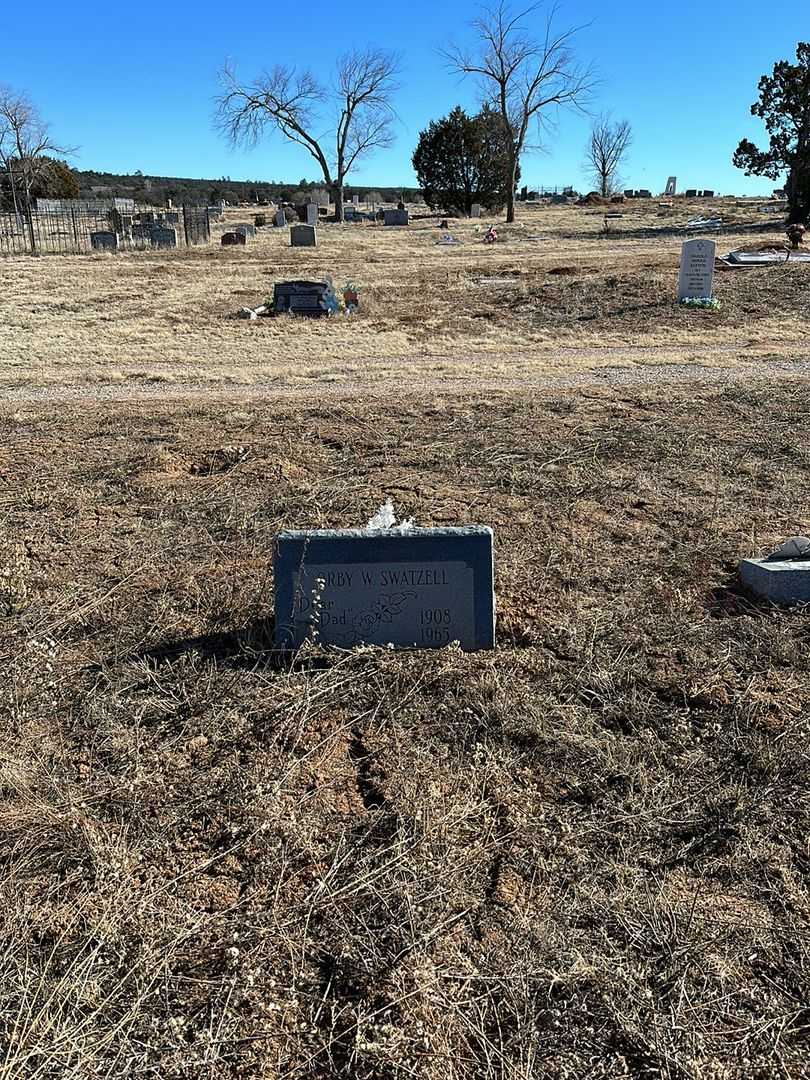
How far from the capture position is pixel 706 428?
7.03 metres

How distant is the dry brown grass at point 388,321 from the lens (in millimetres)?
10859

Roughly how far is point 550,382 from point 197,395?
4.11 m

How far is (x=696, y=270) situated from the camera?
14969 millimetres

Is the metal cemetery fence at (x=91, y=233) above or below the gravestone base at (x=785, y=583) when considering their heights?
above

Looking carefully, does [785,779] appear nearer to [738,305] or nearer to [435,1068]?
[435,1068]

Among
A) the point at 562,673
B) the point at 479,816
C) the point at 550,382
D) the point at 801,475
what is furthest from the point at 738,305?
the point at 479,816

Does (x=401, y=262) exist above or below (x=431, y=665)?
above

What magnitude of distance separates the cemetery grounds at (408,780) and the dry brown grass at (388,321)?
4641 mm

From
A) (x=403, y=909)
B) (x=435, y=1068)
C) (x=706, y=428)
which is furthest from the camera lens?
(x=706, y=428)

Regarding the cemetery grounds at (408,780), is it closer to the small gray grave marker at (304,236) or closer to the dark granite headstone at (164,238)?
the small gray grave marker at (304,236)

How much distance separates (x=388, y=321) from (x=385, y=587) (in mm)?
12169

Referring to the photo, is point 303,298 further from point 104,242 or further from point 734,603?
point 104,242

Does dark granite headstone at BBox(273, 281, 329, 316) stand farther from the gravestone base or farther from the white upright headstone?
the gravestone base

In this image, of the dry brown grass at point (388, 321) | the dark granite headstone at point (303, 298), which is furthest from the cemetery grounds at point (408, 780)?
the dark granite headstone at point (303, 298)
